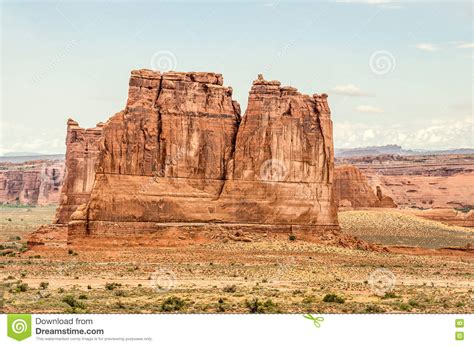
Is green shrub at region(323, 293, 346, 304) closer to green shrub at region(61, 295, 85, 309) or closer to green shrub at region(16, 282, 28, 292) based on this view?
green shrub at region(61, 295, 85, 309)

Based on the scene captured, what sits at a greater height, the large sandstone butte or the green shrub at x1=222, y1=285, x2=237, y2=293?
the large sandstone butte

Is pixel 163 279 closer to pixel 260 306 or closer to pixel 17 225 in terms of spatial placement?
pixel 260 306

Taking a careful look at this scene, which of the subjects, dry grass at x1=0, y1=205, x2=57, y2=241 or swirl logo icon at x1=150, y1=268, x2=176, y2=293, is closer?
swirl logo icon at x1=150, y1=268, x2=176, y2=293

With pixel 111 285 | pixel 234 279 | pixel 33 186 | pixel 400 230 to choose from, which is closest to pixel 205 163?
pixel 234 279

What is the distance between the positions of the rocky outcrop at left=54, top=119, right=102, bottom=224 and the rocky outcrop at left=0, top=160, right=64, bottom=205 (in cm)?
9378

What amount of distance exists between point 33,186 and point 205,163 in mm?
132745

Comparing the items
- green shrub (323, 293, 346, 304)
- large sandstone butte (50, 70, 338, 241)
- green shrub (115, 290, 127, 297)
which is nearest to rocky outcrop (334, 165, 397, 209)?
large sandstone butte (50, 70, 338, 241)

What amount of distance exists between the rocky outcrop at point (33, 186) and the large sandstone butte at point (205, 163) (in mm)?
122786

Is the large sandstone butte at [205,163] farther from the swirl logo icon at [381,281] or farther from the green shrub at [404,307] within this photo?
the green shrub at [404,307]

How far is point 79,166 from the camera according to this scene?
299 ft

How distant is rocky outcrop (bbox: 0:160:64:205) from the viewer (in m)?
Answer: 188

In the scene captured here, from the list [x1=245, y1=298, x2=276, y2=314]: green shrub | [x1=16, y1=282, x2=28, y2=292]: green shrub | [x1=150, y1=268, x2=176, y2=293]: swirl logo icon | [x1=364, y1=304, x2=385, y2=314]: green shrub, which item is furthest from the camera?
[x1=150, y1=268, x2=176, y2=293]: swirl logo icon
